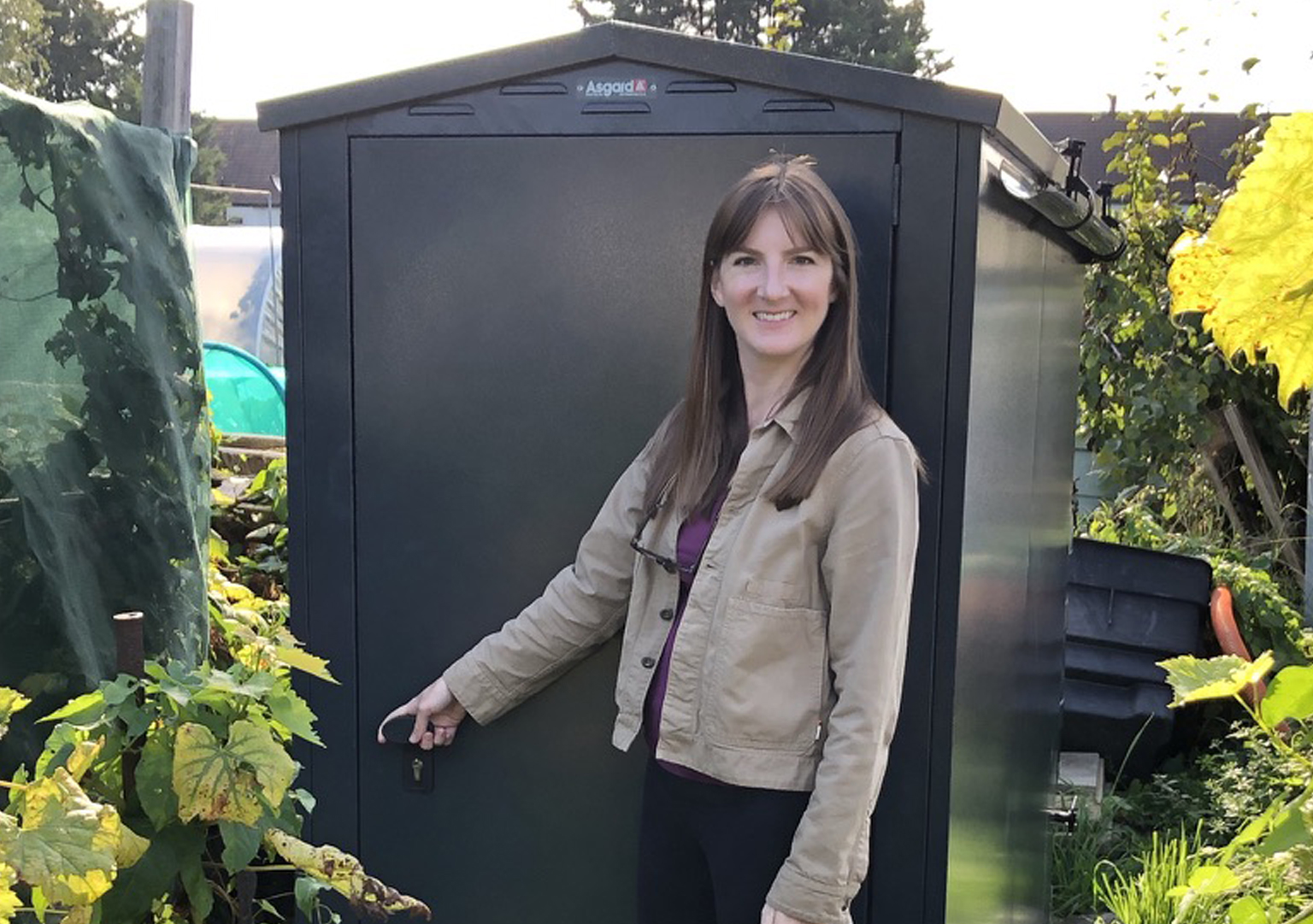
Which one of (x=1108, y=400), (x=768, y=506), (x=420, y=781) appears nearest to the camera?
(x=768, y=506)

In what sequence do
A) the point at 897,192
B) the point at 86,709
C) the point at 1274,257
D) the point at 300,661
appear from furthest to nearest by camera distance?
1. the point at 897,192
2. the point at 300,661
3. the point at 86,709
4. the point at 1274,257

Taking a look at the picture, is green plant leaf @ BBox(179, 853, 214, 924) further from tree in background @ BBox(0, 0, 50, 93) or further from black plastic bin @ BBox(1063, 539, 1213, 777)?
tree in background @ BBox(0, 0, 50, 93)

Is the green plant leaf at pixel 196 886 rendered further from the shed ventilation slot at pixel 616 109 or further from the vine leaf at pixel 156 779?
the shed ventilation slot at pixel 616 109

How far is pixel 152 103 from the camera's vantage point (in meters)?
4.16

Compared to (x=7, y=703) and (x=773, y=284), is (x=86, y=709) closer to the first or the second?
(x=7, y=703)

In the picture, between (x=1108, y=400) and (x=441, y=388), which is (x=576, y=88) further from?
(x=1108, y=400)

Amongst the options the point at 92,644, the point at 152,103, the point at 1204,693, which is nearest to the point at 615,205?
the point at 92,644

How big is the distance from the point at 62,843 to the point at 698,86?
1.59 meters

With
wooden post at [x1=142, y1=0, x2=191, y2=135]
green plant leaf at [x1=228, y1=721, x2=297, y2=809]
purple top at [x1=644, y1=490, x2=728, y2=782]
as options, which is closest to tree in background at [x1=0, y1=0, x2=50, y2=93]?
wooden post at [x1=142, y1=0, x2=191, y2=135]

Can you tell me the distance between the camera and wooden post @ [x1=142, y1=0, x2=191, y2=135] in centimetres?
416

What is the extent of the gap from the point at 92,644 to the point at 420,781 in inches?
26.3

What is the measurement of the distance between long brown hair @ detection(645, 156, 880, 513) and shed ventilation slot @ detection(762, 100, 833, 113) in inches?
4.0

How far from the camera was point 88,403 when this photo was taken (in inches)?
108

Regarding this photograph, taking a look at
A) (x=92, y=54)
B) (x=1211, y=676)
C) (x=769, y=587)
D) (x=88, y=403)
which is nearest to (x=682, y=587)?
(x=769, y=587)
